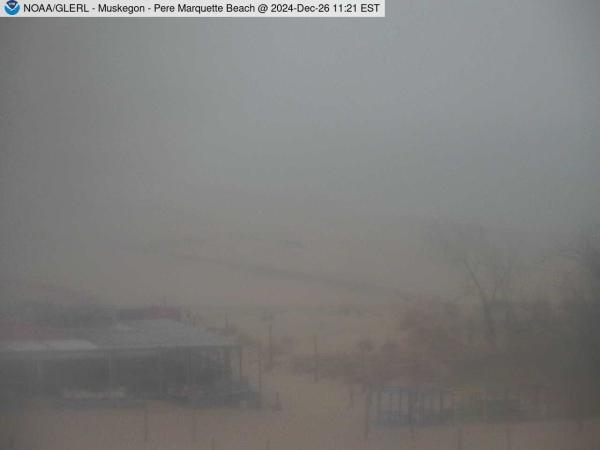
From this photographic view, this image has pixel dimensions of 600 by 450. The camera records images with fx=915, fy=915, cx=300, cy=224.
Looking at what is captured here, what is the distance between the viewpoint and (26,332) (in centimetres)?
258

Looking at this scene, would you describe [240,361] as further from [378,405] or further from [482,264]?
[482,264]

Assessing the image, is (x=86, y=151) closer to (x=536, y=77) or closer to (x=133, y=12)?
(x=133, y=12)

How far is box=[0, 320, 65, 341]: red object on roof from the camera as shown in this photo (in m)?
2.58

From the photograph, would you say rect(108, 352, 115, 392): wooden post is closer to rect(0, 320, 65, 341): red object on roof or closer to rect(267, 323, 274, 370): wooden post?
rect(0, 320, 65, 341): red object on roof

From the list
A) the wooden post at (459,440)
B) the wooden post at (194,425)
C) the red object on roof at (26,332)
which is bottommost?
the wooden post at (459,440)

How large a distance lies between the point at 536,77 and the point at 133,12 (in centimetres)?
116

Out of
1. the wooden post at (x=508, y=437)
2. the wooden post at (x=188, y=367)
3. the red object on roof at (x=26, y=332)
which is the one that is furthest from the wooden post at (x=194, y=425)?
the wooden post at (x=508, y=437)

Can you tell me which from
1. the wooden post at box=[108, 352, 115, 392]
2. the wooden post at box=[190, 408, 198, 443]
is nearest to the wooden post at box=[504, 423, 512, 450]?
the wooden post at box=[190, 408, 198, 443]

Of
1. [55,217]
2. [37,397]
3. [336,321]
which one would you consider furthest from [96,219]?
[336,321]

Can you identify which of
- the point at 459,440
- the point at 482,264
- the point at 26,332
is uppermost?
the point at 482,264

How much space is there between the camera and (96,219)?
2.60 meters

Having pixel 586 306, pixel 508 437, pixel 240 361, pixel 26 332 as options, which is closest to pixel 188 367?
pixel 240 361

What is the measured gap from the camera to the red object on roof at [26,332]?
258 centimetres

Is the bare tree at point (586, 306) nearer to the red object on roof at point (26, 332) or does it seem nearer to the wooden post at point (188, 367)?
the wooden post at point (188, 367)
